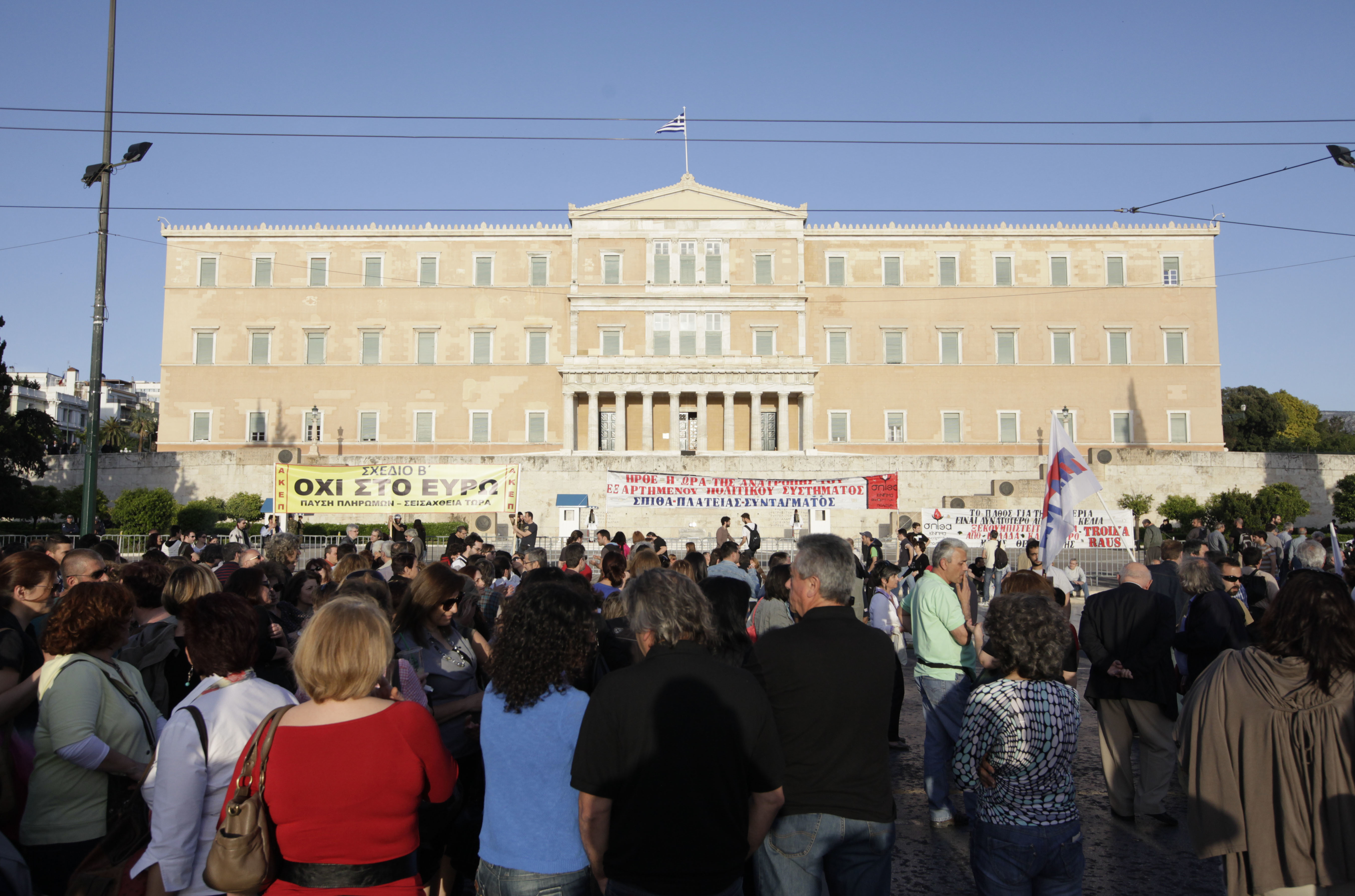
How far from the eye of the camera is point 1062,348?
138 ft

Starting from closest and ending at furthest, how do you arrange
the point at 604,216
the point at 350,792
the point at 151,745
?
the point at 350,792
the point at 151,745
the point at 604,216

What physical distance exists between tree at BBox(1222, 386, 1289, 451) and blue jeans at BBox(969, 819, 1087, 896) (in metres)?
65.1

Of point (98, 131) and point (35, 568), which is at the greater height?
point (98, 131)

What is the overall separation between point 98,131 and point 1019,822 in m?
16.2

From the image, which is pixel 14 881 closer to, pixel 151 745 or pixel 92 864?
pixel 92 864

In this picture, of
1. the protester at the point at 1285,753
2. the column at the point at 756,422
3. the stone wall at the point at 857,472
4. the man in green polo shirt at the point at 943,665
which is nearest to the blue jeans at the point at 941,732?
the man in green polo shirt at the point at 943,665

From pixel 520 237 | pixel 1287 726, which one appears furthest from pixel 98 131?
pixel 520 237

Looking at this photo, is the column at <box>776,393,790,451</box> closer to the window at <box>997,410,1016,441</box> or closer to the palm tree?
the window at <box>997,410,1016,441</box>

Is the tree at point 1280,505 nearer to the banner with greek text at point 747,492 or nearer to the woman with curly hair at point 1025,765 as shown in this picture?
the banner with greek text at point 747,492

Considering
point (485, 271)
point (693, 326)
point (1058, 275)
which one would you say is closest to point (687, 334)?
point (693, 326)

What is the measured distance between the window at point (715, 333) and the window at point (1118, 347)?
16818 mm

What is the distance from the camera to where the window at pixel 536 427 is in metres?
41.1

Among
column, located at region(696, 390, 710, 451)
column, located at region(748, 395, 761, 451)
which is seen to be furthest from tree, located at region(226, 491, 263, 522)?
column, located at region(748, 395, 761, 451)

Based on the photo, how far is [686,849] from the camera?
2867 millimetres
